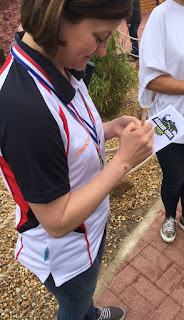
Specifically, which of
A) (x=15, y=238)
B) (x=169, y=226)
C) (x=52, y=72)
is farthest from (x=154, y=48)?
(x=15, y=238)

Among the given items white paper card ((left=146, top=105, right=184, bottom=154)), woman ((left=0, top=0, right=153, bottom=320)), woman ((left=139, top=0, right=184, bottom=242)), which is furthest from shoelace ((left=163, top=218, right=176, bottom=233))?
woman ((left=0, top=0, right=153, bottom=320))

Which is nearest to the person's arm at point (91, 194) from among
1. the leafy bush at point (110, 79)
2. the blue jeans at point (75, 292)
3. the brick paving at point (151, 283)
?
the blue jeans at point (75, 292)

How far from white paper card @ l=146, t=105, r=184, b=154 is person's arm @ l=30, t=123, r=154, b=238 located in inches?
16.8

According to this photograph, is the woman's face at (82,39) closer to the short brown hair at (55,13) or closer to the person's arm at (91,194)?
the short brown hair at (55,13)

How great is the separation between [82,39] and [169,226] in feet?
6.74

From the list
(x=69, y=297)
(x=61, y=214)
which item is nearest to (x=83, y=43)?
(x=61, y=214)

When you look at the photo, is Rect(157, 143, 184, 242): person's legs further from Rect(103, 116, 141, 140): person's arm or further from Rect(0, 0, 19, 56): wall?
Rect(0, 0, 19, 56): wall

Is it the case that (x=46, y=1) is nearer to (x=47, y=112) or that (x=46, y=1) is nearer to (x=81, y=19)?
(x=81, y=19)

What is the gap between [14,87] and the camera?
0.80 meters

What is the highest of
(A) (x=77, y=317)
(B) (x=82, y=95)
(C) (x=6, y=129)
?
(C) (x=6, y=129)

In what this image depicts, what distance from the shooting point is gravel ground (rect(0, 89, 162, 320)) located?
2.22 meters

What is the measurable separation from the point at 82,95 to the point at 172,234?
5.80 ft

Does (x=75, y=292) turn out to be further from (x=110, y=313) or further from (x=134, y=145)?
(x=110, y=313)

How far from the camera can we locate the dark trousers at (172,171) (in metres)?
2.00
